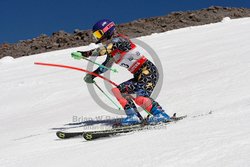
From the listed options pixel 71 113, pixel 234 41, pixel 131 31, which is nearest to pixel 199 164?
pixel 71 113

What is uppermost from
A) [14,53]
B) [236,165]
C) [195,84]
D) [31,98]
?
[14,53]

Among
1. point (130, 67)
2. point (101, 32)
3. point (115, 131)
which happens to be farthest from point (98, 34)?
point (115, 131)

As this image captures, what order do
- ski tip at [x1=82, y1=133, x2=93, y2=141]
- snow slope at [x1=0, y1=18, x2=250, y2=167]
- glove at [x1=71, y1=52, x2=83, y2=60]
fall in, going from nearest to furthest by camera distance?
snow slope at [x1=0, y1=18, x2=250, y2=167], ski tip at [x1=82, y1=133, x2=93, y2=141], glove at [x1=71, y1=52, x2=83, y2=60]

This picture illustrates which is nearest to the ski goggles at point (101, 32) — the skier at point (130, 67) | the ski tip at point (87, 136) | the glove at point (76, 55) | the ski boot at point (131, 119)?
the skier at point (130, 67)

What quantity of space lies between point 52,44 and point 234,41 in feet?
88.2

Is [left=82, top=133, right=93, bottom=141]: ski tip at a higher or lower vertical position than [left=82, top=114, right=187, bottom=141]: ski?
lower

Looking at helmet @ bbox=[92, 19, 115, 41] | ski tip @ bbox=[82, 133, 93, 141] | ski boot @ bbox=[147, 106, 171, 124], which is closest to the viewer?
ski tip @ bbox=[82, 133, 93, 141]

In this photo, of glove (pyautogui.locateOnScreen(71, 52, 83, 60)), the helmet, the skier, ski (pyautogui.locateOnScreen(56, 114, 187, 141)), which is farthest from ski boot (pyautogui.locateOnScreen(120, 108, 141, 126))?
the helmet

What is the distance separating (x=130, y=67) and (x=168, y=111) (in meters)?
1.58

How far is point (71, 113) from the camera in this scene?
10047 mm

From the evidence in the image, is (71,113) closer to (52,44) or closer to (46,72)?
(46,72)

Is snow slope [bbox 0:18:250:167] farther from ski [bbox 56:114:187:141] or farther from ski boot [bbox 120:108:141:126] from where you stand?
ski boot [bbox 120:108:141:126]

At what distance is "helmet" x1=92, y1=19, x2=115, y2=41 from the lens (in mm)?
7125

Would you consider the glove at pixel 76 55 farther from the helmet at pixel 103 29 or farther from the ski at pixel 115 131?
the ski at pixel 115 131
